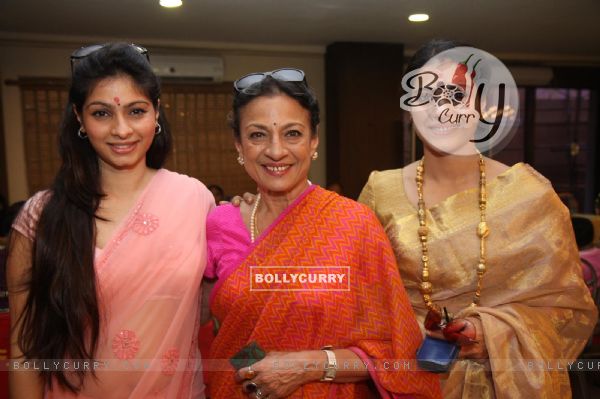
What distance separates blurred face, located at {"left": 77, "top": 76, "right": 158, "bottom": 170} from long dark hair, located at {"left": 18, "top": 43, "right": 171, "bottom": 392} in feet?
0.08

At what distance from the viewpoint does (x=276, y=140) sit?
1365 millimetres

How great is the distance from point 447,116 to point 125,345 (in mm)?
1113

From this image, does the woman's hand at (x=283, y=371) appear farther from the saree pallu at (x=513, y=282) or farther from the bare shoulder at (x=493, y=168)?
the bare shoulder at (x=493, y=168)

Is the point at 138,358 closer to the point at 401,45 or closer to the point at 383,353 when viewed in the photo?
the point at 383,353

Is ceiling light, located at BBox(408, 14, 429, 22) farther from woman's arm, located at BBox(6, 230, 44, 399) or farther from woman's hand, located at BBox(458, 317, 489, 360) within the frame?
woman's arm, located at BBox(6, 230, 44, 399)

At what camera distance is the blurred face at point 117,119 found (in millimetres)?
1366

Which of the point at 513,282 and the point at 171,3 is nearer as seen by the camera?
the point at 513,282

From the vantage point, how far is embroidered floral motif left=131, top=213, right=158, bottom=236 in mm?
1461

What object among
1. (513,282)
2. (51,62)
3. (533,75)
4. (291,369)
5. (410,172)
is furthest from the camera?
(533,75)

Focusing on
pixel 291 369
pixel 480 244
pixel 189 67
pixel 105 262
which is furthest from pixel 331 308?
pixel 189 67

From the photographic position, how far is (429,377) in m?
1.42

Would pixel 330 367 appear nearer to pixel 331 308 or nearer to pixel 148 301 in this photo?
pixel 331 308

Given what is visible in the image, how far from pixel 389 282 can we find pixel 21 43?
5.53 m

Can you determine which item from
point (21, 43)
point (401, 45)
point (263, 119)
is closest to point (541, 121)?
point (401, 45)
